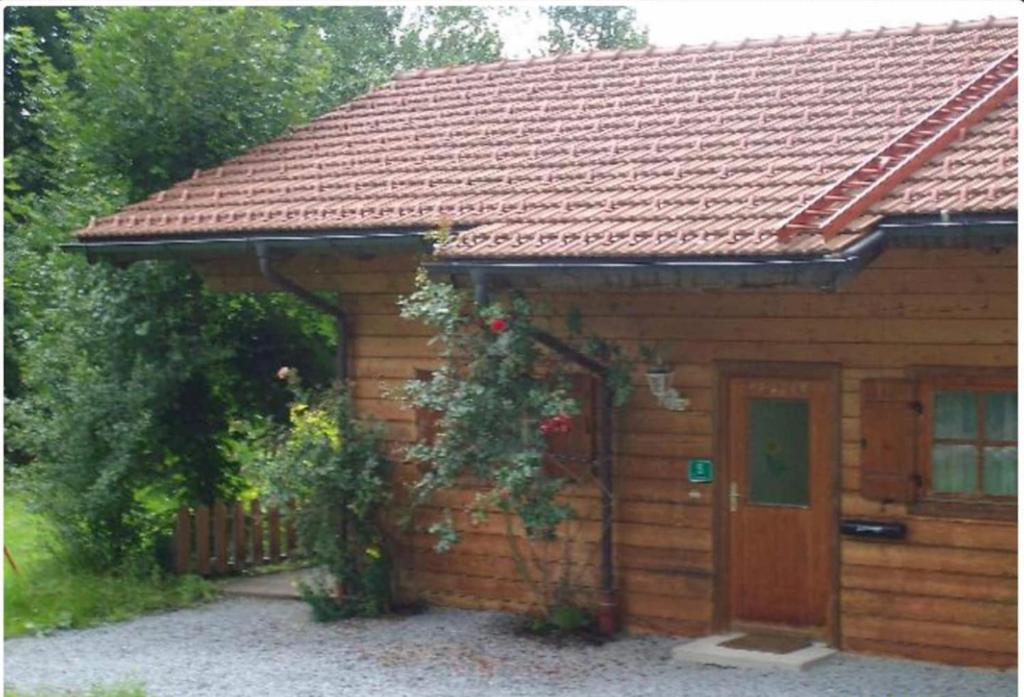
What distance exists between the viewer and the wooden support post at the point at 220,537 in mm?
15461

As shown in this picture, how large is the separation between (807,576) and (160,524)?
21.5 feet

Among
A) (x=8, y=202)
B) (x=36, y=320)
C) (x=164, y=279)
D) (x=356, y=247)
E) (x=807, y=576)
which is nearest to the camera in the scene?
(x=807, y=576)

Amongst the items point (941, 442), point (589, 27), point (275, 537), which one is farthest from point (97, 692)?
point (589, 27)

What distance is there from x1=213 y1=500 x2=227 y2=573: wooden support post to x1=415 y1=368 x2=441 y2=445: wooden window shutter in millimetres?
2955

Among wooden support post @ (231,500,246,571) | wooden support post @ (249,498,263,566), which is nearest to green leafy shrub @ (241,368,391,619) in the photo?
wooden support post @ (231,500,246,571)

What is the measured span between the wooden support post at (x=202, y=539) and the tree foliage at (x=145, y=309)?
0.43m

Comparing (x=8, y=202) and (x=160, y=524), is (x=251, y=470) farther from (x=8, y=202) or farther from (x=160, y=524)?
(x=8, y=202)

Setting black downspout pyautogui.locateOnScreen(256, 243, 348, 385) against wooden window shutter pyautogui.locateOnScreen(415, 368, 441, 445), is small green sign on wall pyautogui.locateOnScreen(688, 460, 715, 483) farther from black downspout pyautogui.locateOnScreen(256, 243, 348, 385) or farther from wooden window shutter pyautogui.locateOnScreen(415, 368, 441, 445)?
black downspout pyautogui.locateOnScreen(256, 243, 348, 385)

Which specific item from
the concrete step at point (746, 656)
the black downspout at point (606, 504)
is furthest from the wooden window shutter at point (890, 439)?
the black downspout at point (606, 504)

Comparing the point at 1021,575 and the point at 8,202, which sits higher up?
the point at 8,202

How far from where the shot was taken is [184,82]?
623 inches

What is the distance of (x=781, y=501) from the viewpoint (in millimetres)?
11539

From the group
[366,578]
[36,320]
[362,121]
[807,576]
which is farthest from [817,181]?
[36,320]

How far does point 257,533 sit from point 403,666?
4961mm
